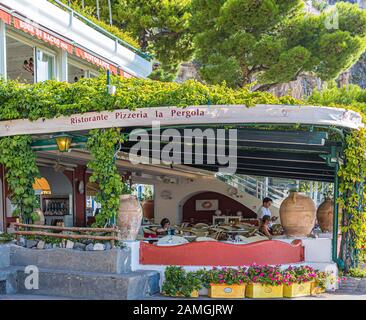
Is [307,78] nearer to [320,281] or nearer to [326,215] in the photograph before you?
[326,215]

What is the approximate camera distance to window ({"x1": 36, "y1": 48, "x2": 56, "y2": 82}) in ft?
48.2

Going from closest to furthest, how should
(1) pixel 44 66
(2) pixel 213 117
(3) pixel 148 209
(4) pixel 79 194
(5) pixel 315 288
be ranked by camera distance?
(2) pixel 213 117
(5) pixel 315 288
(1) pixel 44 66
(4) pixel 79 194
(3) pixel 148 209

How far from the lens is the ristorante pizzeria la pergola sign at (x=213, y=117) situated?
9.13 meters

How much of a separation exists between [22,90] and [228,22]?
645 inches

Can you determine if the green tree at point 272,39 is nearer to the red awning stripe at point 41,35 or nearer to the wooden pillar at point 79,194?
the wooden pillar at point 79,194

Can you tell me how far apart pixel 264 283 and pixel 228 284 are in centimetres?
63

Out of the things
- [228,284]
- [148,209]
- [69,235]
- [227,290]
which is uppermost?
[69,235]

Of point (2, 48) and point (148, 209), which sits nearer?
point (2, 48)

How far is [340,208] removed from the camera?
10.9 m

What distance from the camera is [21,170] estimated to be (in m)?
10.4

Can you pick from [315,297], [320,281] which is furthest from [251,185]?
[315,297]

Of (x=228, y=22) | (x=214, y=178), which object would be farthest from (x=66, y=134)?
(x=228, y=22)

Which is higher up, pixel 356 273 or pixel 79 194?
pixel 79 194

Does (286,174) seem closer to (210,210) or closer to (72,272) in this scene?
(210,210)
